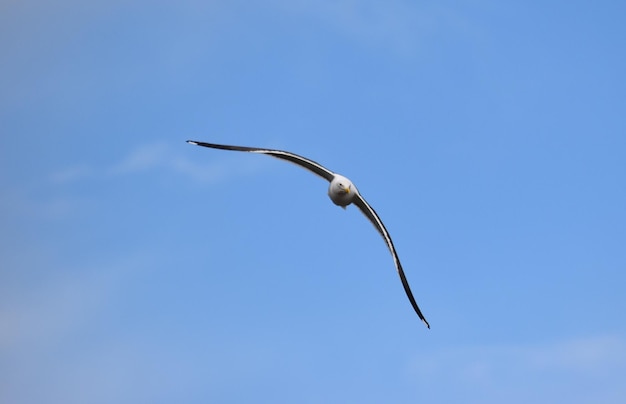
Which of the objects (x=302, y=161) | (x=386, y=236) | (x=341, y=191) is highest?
(x=302, y=161)

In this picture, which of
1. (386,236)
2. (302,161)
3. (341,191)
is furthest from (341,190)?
(386,236)

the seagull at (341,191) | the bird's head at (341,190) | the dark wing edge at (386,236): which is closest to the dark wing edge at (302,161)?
the seagull at (341,191)

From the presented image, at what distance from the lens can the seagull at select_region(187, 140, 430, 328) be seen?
58688mm

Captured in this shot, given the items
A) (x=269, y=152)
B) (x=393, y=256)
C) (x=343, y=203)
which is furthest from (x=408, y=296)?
(x=269, y=152)

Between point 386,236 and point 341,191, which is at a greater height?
point 386,236

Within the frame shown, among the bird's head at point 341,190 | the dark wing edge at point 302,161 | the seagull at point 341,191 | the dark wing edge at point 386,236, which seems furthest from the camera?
the dark wing edge at point 386,236

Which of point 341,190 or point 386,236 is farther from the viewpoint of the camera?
point 386,236

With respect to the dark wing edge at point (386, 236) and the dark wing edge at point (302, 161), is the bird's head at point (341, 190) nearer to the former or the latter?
the dark wing edge at point (302, 161)

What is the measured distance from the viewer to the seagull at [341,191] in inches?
2311

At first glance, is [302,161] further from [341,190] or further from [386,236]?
[386,236]

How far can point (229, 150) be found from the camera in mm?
61406

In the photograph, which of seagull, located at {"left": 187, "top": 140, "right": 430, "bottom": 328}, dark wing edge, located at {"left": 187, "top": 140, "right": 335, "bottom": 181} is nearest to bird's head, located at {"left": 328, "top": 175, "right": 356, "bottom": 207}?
seagull, located at {"left": 187, "top": 140, "right": 430, "bottom": 328}

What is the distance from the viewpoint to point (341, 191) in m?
58.6

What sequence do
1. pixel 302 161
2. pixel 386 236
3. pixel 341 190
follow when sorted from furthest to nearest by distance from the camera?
pixel 386 236 → pixel 302 161 → pixel 341 190
